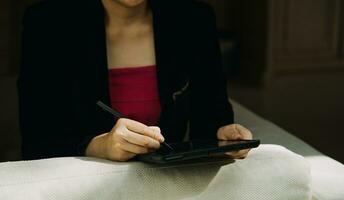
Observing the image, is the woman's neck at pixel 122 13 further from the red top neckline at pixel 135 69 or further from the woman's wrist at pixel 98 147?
the woman's wrist at pixel 98 147

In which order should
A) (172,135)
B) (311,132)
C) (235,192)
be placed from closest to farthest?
(235,192)
(172,135)
(311,132)

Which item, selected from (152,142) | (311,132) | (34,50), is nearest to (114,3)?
(34,50)

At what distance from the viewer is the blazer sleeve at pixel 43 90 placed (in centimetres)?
119

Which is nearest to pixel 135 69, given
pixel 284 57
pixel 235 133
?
pixel 235 133

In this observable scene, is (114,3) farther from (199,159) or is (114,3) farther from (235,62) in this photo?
(235,62)

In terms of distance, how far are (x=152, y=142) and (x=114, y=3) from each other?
19.3 inches

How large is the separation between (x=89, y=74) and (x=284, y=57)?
2.46m

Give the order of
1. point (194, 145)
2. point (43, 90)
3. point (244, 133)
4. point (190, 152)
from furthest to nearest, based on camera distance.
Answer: point (43, 90), point (244, 133), point (194, 145), point (190, 152)

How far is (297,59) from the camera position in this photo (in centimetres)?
358

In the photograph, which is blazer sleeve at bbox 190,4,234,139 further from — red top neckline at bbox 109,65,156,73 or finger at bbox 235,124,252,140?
finger at bbox 235,124,252,140

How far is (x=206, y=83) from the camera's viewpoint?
1.36m

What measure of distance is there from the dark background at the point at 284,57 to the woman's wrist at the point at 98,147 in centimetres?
236

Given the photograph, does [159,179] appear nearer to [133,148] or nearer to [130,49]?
[133,148]

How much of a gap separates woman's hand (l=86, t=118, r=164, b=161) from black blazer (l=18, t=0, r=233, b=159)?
0.71ft
